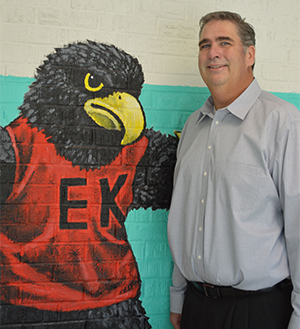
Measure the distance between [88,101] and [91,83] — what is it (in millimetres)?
99

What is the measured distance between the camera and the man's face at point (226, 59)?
1.43 m

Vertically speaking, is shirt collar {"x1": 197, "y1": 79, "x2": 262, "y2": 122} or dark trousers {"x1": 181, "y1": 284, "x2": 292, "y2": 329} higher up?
shirt collar {"x1": 197, "y1": 79, "x2": 262, "y2": 122}

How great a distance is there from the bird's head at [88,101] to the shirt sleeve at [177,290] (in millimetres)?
690

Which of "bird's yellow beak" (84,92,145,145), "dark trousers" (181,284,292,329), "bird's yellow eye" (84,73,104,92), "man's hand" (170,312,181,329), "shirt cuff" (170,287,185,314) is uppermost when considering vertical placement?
"bird's yellow eye" (84,73,104,92)

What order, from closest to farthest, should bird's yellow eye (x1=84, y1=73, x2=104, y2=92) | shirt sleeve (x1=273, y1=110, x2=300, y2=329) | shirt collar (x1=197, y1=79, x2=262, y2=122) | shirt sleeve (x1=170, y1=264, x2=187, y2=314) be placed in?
shirt sleeve (x1=273, y1=110, x2=300, y2=329) → shirt collar (x1=197, y1=79, x2=262, y2=122) → shirt sleeve (x1=170, y1=264, x2=187, y2=314) → bird's yellow eye (x1=84, y1=73, x2=104, y2=92)

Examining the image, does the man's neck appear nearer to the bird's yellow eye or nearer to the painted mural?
the painted mural

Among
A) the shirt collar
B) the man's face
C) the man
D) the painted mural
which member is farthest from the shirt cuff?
the man's face

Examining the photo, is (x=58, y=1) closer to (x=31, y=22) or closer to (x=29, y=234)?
(x=31, y=22)

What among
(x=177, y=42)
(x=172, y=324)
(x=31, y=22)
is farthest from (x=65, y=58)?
(x=172, y=324)

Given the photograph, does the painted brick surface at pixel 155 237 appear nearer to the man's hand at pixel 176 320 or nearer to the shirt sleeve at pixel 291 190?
the man's hand at pixel 176 320

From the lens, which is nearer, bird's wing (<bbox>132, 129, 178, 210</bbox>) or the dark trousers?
the dark trousers

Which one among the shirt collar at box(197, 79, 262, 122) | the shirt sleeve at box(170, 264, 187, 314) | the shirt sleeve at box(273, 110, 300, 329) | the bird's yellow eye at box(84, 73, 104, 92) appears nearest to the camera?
the shirt sleeve at box(273, 110, 300, 329)

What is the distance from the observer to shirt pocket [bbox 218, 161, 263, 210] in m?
1.29

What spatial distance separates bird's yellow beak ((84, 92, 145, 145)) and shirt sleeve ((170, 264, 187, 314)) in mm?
740
